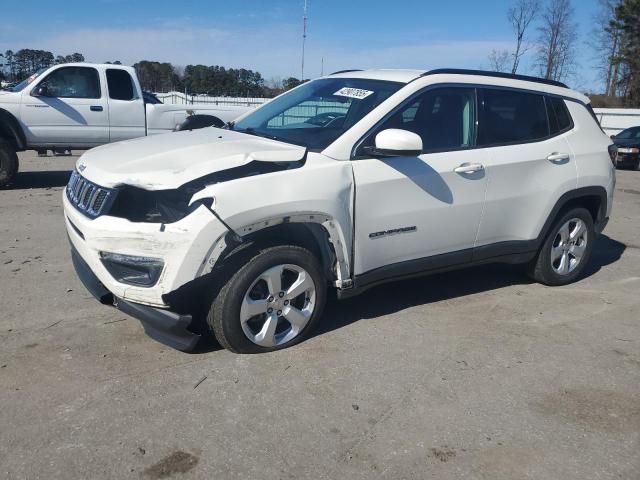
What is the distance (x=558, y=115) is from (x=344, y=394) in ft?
10.8

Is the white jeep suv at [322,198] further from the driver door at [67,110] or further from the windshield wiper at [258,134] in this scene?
the driver door at [67,110]

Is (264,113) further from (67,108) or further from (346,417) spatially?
(67,108)

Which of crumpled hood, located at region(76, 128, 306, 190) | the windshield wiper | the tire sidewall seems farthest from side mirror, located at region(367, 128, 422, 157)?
the tire sidewall

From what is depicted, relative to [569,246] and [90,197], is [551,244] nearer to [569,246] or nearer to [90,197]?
[569,246]

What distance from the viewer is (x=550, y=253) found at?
5.17 meters

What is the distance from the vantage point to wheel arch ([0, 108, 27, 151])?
30.8 ft

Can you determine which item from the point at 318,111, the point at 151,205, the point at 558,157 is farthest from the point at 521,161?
the point at 151,205

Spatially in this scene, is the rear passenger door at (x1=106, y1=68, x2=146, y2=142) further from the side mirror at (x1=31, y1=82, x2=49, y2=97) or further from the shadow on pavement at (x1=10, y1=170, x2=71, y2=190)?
the shadow on pavement at (x1=10, y1=170, x2=71, y2=190)

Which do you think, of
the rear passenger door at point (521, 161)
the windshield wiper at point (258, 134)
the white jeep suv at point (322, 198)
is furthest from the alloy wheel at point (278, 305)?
the rear passenger door at point (521, 161)

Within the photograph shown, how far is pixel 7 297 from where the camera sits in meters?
4.48

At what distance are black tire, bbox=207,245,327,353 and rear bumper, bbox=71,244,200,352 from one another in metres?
0.17

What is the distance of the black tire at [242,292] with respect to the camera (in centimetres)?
338

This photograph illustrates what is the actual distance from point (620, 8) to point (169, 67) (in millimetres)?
33637

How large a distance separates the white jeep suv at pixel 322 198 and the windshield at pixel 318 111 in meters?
0.02
